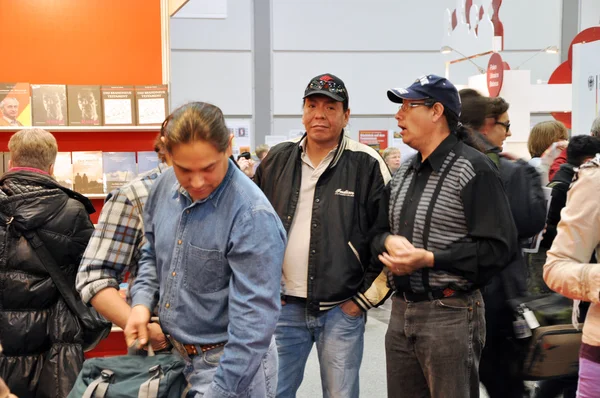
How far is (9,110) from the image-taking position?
16.5 ft

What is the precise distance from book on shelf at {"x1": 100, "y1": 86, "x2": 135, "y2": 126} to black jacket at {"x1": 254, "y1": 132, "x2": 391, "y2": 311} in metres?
2.43

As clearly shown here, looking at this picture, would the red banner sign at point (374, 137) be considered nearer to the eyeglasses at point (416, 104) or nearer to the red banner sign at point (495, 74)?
the red banner sign at point (495, 74)

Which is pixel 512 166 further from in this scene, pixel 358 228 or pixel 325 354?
pixel 325 354

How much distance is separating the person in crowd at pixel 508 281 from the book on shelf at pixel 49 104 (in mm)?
3203

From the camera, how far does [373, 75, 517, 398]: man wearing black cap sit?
101 inches

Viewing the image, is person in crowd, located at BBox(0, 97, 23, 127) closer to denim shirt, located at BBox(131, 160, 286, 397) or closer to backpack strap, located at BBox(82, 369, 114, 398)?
denim shirt, located at BBox(131, 160, 286, 397)

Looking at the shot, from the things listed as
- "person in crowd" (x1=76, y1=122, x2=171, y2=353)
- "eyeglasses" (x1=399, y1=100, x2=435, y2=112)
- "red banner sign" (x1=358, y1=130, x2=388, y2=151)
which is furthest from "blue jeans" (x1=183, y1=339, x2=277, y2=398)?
"red banner sign" (x1=358, y1=130, x2=388, y2=151)

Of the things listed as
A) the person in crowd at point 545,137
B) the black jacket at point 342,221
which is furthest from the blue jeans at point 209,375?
the person in crowd at point 545,137

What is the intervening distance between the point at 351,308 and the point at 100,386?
1.37m

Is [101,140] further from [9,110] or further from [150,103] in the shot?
[9,110]

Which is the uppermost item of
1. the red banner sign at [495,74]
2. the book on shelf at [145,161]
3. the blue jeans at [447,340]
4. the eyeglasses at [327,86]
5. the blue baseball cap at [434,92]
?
the red banner sign at [495,74]

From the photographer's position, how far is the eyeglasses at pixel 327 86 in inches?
121

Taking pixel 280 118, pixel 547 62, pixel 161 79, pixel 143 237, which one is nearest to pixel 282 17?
pixel 280 118

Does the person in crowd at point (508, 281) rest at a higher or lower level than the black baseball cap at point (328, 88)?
lower
